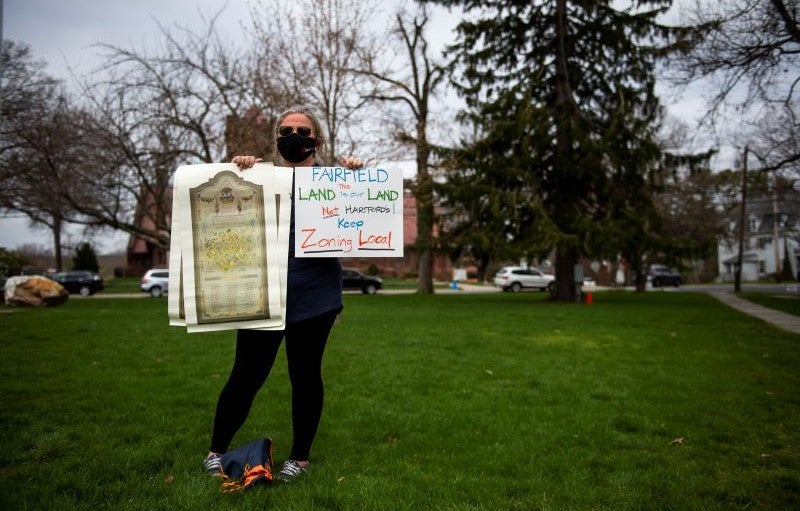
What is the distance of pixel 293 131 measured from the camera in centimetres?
314

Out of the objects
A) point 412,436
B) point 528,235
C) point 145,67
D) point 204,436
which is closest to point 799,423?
point 412,436

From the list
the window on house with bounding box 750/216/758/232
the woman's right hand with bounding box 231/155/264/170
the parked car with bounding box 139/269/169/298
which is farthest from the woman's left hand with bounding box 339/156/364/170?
the window on house with bounding box 750/216/758/232

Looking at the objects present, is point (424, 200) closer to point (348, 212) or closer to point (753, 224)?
point (348, 212)

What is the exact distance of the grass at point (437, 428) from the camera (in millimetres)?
2824

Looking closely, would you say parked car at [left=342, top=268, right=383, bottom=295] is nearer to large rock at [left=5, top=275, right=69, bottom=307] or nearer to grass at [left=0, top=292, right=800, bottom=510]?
large rock at [left=5, top=275, right=69, bottom=307]

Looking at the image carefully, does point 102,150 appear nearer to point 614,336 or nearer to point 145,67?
point 145,67

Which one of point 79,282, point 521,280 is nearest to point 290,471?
point 79,282

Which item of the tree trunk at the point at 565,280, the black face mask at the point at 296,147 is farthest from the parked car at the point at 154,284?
the black face mask at the point at 296,147

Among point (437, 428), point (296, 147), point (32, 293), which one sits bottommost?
point (437, 428)

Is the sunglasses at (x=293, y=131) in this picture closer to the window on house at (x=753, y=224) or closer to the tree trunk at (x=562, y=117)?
the tree trunk at (x=562, y=117)

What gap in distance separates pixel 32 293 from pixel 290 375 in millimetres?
19018

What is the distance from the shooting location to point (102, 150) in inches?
747

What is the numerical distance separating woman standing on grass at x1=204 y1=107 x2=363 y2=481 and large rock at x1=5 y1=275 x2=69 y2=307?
60.9 ft

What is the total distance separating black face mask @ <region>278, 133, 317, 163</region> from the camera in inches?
123
